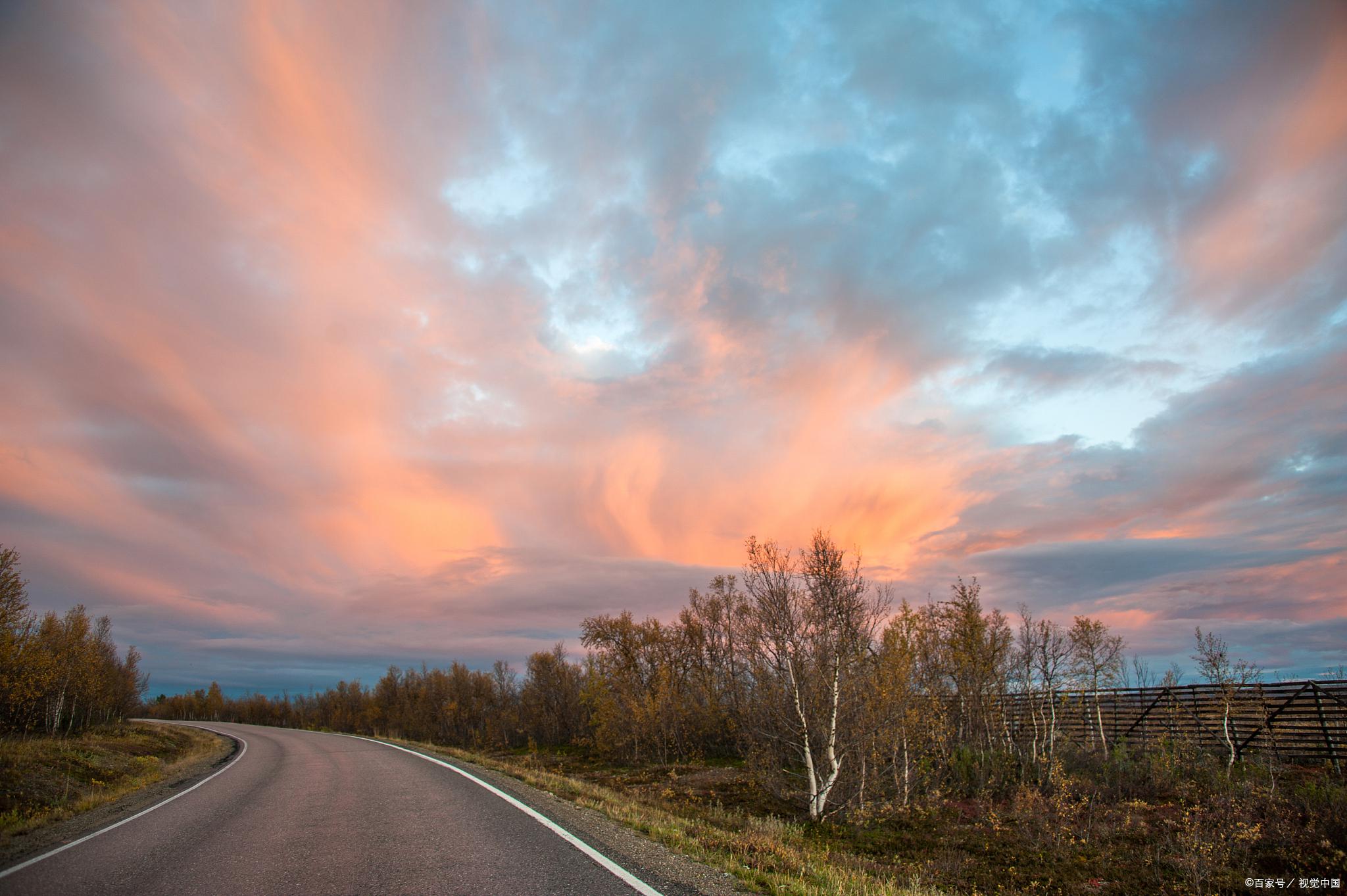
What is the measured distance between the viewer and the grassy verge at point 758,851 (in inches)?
307

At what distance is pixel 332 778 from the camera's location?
15672 mm

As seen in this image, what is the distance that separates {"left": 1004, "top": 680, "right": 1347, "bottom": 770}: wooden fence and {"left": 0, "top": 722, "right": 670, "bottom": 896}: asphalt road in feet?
78.7

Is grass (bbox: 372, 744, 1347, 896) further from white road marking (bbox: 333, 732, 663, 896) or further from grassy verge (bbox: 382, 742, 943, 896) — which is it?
white road marking (bbox: 333, 732, 663, 896)

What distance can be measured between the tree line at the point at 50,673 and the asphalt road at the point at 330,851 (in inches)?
1239

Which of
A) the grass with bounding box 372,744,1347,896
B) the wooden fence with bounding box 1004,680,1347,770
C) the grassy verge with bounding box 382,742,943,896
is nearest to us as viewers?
the grassy verge with bounding box 382,742,943,896

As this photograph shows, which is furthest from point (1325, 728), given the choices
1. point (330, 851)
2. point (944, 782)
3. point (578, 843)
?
point (330, 851)

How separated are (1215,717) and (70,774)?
138 ft

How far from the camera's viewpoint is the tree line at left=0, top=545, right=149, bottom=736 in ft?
106

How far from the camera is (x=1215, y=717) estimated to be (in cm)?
2511

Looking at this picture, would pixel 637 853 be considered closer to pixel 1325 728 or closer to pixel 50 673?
pixel 1325 728

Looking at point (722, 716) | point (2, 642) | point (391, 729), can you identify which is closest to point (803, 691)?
point (722, 716)

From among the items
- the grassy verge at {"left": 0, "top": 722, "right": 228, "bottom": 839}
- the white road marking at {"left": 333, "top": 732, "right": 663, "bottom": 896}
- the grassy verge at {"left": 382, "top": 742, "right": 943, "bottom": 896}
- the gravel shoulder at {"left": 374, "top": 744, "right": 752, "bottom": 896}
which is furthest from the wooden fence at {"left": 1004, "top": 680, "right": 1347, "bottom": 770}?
the grassy verge at {"left": 0, "top": 722, "right": 228, "bottom": 839}

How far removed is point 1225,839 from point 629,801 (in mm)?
15225

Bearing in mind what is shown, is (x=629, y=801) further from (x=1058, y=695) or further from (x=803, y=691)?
(x=1058, y=695)
